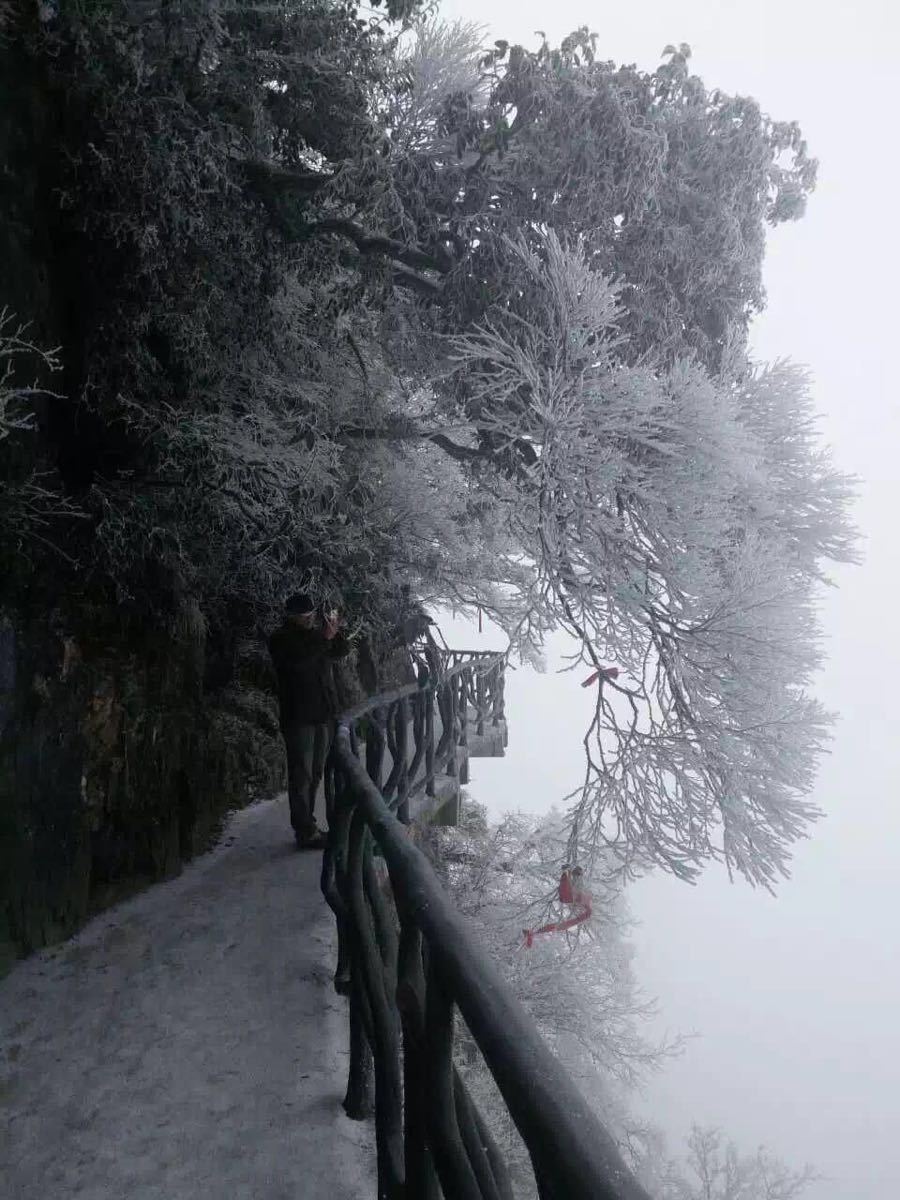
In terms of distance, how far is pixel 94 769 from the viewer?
18.7 ft

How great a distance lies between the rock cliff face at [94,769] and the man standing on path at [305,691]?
117 centimetres

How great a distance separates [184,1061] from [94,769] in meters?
2.75

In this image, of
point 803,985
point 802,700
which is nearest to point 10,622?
point 802,700

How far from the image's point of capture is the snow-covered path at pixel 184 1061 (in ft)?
9.18

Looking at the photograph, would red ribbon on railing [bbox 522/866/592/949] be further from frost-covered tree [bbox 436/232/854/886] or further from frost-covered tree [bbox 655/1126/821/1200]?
frost-covered tree [bbox 655/1126/821/1200]

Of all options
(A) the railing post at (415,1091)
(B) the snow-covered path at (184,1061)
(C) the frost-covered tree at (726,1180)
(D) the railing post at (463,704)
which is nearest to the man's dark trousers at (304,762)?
(B) the snow-covered path at (184,1061)

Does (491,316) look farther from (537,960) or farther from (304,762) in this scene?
(537,960)

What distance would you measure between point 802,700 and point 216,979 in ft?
21.9

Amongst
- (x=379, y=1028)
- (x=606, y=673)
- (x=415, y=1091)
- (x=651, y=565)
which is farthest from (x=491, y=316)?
(x=415, y=1091)

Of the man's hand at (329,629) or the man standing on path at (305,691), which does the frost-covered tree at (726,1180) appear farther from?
the man's hand at (329,629)

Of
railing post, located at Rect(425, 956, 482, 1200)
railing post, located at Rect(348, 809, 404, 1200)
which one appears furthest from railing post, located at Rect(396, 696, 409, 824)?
railing post, located at Rect(425, 956, 482, 1200)

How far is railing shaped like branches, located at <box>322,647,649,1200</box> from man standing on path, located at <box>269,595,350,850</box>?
211 centimetres

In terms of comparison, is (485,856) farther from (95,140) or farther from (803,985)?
(803,985)

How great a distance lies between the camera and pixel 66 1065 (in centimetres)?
358
